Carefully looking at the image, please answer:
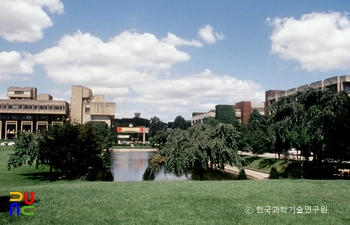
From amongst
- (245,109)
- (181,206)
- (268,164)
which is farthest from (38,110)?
(181,206)

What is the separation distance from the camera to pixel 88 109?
11362cm

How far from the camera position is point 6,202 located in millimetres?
9867

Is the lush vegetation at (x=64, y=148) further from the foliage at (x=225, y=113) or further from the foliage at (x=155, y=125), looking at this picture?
the foliage at (x=155, y=125)

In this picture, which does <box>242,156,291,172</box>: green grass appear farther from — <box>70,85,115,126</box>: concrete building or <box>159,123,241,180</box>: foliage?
<box>70,85,115,126</box>: concrete building

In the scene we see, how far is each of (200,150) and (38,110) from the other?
316 ft

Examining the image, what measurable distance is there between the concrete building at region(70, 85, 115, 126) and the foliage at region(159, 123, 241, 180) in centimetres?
8982

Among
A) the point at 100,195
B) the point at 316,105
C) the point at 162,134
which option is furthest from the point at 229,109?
the point at 100,195

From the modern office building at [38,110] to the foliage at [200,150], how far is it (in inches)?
3335

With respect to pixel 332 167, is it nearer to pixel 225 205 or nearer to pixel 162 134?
pixel 225 205

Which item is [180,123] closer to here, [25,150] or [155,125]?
[155,125]

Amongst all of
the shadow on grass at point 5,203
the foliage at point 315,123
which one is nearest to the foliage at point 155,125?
the foliage at point 315,123

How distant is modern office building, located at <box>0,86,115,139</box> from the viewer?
342ft

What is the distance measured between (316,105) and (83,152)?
20.4 metres

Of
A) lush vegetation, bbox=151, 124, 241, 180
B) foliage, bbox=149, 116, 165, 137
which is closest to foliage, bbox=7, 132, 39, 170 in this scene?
lush vegetation, bbox=151, 124, 241, 180
